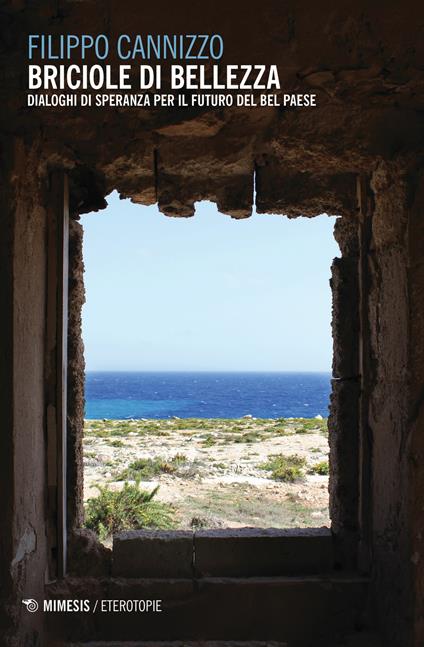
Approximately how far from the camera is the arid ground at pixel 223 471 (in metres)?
7.70

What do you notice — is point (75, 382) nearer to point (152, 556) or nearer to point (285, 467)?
point (152, 556)

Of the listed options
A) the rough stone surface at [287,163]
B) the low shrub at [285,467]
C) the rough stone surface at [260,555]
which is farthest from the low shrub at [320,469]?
the rough stone surface at [287,163]

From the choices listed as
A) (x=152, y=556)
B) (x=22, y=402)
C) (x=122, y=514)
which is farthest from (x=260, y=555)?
(x=122, y=514)

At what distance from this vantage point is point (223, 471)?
11.5m

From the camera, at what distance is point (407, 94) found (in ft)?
8.13

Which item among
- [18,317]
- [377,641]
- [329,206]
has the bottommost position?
[377,641]

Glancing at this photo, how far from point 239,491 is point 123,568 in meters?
6.58

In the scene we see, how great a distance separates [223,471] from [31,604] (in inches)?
366

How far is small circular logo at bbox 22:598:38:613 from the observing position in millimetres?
2379

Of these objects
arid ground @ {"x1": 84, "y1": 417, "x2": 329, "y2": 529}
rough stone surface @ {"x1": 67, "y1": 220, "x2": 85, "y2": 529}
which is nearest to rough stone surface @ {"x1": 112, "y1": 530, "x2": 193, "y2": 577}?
rough stone surface @ {"x1": 67, "y1": 220, "x2": 85, "y2": 529}

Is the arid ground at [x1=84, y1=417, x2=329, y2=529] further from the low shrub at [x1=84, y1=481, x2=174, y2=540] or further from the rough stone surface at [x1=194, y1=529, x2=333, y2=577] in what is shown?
the rough stone surface at [x1=194, y1=529, x2=333, y2=577]

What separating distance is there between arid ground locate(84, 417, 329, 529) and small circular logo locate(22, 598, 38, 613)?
462 cm

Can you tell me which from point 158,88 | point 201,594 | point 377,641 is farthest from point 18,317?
point 377,641

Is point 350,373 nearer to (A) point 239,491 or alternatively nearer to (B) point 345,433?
(B) point 345,433
